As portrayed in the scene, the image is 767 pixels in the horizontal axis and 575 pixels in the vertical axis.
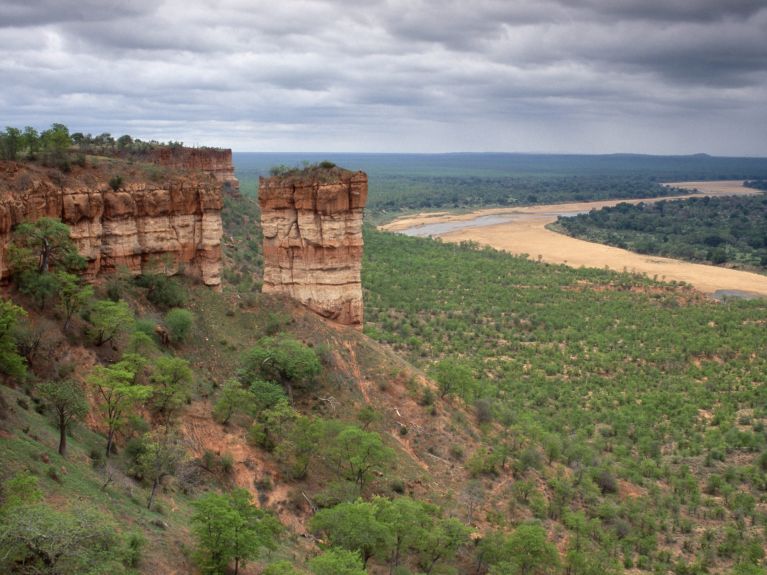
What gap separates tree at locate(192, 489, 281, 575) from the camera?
1995 cm

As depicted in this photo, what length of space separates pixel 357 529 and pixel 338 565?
3.76 m

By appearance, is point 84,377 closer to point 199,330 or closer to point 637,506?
point 199,330

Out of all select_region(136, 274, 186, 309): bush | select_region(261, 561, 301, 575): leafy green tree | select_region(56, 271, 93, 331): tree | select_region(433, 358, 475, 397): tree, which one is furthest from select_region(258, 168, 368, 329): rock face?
select_region(261, 561, 301, 575): leafy green tree

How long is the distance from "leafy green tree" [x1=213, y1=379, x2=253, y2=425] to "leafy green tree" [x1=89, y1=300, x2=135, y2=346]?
4956mm

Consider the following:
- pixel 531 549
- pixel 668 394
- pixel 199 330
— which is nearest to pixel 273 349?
pixel 199 330

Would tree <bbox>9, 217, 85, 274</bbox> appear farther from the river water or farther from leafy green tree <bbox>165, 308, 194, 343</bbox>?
the river water

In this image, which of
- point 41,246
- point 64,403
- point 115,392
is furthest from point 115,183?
point 64,403

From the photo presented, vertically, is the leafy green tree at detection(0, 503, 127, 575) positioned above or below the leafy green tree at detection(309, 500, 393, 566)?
above

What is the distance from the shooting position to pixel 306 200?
39.3m

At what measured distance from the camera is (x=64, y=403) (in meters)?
22.4

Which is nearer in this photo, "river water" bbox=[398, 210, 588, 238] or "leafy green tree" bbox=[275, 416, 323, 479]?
"leafy green tree" bbox=[275, 416, 323, 479]

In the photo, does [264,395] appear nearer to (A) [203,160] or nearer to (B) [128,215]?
(B) [128,215]

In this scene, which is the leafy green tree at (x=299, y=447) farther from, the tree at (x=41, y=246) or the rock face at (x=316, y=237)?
the tree at (x=41, y=246)

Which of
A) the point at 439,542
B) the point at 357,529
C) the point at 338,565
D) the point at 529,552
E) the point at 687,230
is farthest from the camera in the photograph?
the point at 687,230
